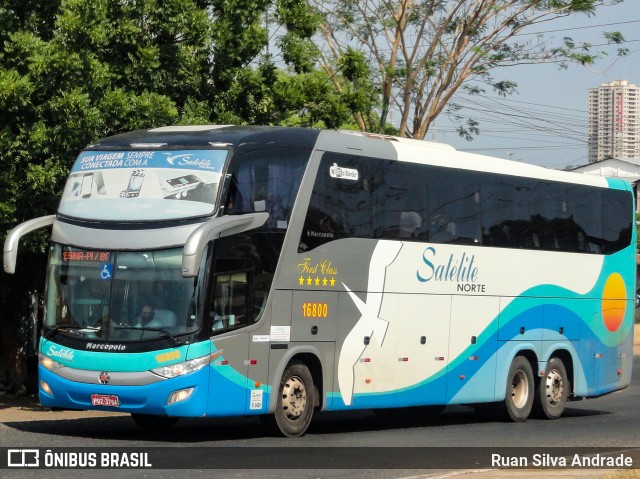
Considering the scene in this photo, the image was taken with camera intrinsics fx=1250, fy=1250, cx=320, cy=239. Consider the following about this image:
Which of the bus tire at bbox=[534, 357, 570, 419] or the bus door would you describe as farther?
the bus tire at bbox=[534, 357, 570, 419]

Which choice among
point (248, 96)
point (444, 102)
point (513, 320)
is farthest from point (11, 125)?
point (444, 102)

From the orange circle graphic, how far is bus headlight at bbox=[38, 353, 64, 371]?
1096cm

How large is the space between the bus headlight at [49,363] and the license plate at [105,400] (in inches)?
26.1

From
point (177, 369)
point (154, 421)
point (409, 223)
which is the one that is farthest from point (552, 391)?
point (177, 369)

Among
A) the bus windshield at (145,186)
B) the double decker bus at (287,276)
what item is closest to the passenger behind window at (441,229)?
the double decker bus at (287,276)

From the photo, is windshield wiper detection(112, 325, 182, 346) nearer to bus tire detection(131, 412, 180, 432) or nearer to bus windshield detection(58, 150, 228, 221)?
bus windshield detection(58, 150, 228, 221)

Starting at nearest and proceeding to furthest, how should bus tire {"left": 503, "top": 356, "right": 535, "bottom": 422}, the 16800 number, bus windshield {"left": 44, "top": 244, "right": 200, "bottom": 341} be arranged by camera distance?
bus windshield {"left": 44, "top": 244, "right": 200, "bottom": 341}
the 16800 number
bus tire {"left": 503, "top": 356, "right": 535, "bottom": 422}

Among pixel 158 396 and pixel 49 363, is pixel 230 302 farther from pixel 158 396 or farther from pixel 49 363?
pixel 49 363

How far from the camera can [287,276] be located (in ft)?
50.6

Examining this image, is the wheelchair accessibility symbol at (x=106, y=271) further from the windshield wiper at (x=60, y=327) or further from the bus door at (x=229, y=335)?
the bus door at (x=229, y=335)

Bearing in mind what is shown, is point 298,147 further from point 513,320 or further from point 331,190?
point 513,320

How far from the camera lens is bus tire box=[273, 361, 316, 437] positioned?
15.4 metres

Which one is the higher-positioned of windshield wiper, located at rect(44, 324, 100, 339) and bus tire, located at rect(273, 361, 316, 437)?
windshield wiper, located at rect(44, 324, 100, 339)

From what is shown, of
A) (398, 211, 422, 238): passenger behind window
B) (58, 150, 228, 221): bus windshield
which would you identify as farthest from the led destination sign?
(398, 211, 422, 238): passenger behind window
